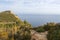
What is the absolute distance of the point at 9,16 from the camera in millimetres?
26406

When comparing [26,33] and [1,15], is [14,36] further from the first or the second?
[1,15]

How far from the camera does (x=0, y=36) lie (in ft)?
49.7

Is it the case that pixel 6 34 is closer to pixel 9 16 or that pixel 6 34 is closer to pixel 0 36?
pixel 0 36

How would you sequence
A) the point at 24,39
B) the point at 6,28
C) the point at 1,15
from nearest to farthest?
the point at 24,39
the point at 6,28
the point at 1,15

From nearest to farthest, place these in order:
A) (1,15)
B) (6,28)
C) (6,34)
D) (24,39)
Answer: (24,39) < (6,34) < (6,28) < (1,15)

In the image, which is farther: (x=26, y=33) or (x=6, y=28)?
(x=6, y=28)

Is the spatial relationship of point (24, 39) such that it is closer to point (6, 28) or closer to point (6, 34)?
point (6, 34)

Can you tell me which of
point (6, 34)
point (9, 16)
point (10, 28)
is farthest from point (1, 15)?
point (6, 34)

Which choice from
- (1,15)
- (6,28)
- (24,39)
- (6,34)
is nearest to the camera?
(24,39)

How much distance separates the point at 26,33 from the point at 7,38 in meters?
1.57

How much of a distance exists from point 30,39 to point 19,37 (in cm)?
88

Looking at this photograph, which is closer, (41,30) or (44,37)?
(44,37)

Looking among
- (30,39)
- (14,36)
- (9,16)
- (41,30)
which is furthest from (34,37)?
(9,16)

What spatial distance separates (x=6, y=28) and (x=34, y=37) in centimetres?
311
